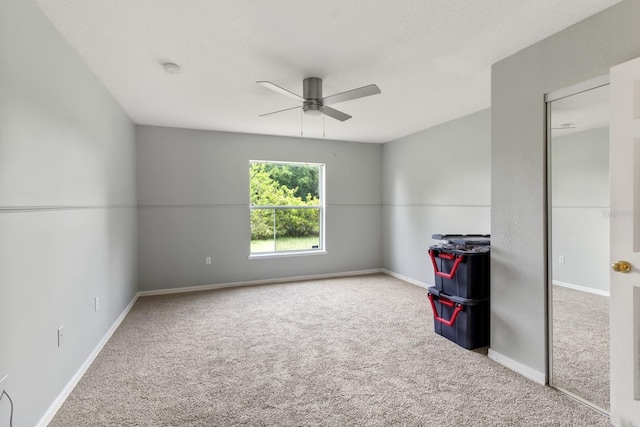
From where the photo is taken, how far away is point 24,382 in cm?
166

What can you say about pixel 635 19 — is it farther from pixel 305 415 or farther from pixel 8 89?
pixel 8 89

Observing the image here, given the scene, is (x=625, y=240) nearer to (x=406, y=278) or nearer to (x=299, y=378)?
(x=299, y=378)

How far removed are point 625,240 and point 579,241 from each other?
0.44 m

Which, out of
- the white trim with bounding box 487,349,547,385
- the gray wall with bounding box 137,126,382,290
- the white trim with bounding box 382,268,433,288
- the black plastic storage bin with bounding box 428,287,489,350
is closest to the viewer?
the white trim with bounding box 487,349,547,385

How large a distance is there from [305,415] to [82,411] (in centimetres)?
141

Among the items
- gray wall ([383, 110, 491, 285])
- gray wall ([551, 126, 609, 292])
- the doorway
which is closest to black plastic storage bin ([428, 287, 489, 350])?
the doorway

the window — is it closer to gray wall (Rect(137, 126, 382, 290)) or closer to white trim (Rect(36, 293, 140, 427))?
gray wall (Rect(137, 126, 382, 290))

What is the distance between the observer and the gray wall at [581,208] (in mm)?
2012

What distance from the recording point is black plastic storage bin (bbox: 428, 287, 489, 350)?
284 cm

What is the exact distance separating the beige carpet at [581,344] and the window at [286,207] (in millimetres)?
3888

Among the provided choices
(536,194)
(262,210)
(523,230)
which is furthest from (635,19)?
(262,210)

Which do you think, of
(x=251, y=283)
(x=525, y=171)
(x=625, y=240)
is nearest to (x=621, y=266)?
(x=625, y=240)

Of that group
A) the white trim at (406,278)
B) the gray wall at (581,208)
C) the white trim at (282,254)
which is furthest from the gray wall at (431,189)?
the gray wall at (581,208)

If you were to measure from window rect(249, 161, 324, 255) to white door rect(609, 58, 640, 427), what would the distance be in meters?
4.24
